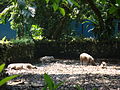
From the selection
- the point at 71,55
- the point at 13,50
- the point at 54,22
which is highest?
the point at 54,22

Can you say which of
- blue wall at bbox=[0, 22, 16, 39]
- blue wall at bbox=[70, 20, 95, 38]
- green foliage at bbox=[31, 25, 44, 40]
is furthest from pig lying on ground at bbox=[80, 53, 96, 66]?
blue wall at bbox=[0, 22, 16, 39]

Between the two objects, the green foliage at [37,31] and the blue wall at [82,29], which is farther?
the blue wall at [82,29]

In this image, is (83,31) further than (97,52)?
Yes

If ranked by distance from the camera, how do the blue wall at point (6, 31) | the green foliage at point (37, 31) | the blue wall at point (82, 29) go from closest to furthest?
the green foliage at point (37, 31)
the blue wall at point (82, 29)
the blue wall at point (6, 31)

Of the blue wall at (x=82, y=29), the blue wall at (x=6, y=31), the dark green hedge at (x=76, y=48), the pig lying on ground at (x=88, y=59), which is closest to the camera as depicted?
the pig lying on ground at (x=88, y=59)

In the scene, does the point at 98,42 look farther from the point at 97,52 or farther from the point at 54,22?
the point at 54,22

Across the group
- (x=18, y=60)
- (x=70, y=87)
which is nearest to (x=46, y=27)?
(x=18, y=60)

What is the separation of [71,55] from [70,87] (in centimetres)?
985

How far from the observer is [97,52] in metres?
15.4

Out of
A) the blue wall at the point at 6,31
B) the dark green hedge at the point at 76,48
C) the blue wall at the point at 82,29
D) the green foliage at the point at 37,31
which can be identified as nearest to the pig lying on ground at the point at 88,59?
the dark green hedge at the point at 76,48

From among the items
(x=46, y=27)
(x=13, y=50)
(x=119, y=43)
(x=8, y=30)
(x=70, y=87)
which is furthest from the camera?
(x=8, y=30)

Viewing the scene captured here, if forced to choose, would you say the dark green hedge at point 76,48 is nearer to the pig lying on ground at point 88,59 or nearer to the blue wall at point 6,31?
the pig lying on ground at point 88,59

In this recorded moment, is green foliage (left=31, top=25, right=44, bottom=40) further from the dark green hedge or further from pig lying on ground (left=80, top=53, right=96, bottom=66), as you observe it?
pig lying on ground (left=80, top=53, right=96, bottom=66)

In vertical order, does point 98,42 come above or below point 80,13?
below
